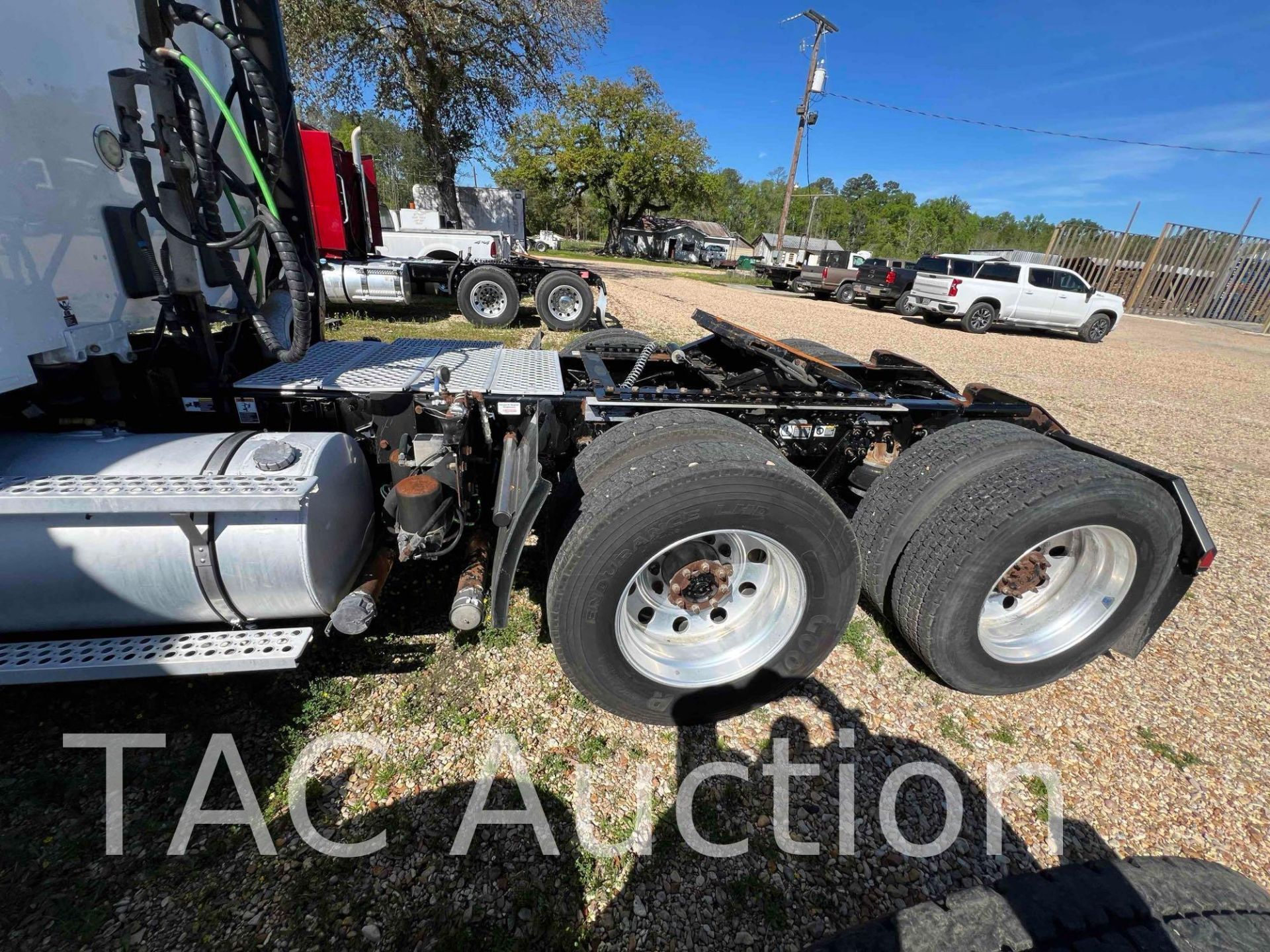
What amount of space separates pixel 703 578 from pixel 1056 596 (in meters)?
1.82

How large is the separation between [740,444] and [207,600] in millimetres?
2088

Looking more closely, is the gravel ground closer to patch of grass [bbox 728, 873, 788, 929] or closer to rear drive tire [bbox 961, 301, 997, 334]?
patch of grass [bbox 728, 873, 788, 929]

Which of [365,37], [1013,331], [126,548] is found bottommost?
[1013,331]

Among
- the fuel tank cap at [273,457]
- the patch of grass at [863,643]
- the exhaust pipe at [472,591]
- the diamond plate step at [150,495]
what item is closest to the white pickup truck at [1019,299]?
the patch of grass at [863,643]

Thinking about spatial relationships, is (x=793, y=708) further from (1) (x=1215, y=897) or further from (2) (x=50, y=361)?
(2) (x=50, y=361)

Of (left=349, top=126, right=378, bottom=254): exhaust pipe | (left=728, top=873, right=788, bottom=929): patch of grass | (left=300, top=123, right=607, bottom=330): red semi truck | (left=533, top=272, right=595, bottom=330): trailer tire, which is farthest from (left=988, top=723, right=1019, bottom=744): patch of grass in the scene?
(left=533, top=272, right=595, bottom=330): trailer tire

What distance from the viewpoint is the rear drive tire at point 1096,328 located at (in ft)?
52.9

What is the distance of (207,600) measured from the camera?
209 centimetres

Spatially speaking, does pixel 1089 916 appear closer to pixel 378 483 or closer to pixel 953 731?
pixel 953 731

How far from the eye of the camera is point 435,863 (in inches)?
74.5

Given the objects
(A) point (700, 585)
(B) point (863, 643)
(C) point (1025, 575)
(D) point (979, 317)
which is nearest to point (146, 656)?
(A) point (700, 585)

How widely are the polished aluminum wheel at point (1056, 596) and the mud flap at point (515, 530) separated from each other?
203 cm

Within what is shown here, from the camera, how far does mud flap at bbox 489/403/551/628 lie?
6.72ft

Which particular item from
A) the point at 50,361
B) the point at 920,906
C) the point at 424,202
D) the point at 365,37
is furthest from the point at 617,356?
the point at 424,202
